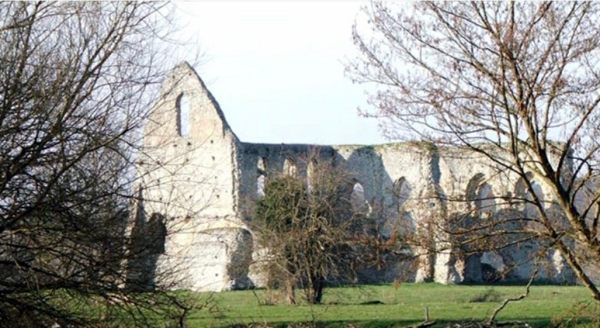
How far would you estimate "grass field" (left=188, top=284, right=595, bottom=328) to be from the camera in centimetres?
1847

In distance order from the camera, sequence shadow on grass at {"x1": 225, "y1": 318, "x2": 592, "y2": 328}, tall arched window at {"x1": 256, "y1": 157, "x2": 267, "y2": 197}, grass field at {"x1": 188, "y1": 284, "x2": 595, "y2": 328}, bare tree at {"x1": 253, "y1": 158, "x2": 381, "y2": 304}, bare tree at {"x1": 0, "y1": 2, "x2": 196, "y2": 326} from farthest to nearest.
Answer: tall arched window at {"x1": 256, "y1": 157, "x2": 267, "y2": 197}
bare tree at {"x1": 253, "y1": 158, "x2": 381, "y2": 304}
grass field at {"x1": 188, "y1": 284, "x2": 595, "y2": 328}
shadow on grass at {"x1": 225, "y1": 318, "x2": 592, "y2": 328}
bare tree at {"x1": 0, "y1": 2, "x2": 196, "y2": 326}

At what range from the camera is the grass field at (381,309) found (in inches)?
727

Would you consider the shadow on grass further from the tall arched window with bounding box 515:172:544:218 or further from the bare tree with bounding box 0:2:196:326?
the bare tree with bounding box 0:2:196:326

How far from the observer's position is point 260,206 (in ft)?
93.4

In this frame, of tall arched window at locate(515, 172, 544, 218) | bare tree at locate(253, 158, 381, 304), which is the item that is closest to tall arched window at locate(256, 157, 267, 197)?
bare tree at locate(253, 158, 381, 304)

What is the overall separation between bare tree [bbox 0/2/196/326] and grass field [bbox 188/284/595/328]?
10.5 feet

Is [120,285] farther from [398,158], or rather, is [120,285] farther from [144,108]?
[398,158]

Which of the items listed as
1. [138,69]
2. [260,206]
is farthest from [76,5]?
[260,206]

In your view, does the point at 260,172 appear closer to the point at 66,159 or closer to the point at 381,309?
the point at 381,309

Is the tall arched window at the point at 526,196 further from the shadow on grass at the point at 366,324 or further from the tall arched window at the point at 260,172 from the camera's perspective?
the tall arched window at the point at 260,172

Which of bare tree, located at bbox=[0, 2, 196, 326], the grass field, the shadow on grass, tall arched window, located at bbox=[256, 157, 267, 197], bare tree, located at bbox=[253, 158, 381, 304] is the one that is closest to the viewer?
bare tree, located at bbox=[0, 2, 196, 326]

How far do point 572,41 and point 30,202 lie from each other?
17.2ft

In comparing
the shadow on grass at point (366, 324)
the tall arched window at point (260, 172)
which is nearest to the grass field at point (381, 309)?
the shadow on grass at point (366, 324)

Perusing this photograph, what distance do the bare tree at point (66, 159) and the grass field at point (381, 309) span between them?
10.5ft
